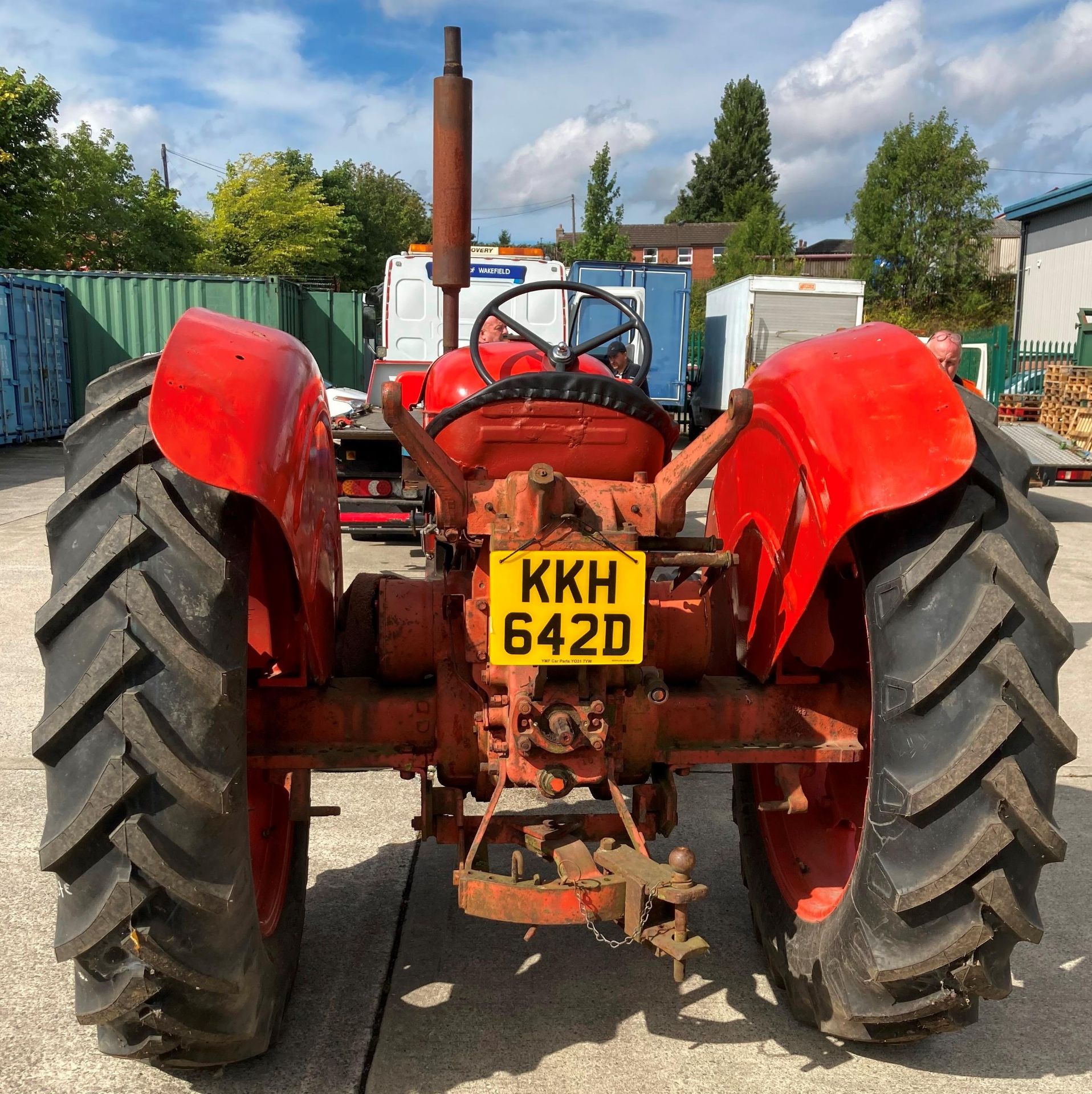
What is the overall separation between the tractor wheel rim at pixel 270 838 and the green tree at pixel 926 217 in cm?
4191

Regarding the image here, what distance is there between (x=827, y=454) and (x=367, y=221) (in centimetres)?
5018

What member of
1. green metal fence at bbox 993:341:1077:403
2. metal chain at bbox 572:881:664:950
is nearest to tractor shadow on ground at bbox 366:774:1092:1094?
metal chain at bbox 572:881:664:950

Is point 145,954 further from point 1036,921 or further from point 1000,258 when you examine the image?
point 1000,258

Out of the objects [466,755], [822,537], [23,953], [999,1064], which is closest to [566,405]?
[822,537]

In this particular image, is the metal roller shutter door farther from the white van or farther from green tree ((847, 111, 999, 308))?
green tree ((847, 111, 999, 308))

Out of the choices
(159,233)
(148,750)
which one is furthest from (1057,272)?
(148,750)

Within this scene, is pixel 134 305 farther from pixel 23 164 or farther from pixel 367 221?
pixel 367 221

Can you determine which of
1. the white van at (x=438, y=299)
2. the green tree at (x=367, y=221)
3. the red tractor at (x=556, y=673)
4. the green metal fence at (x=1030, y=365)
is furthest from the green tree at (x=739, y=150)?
the red tractor at (x=556, y=673)

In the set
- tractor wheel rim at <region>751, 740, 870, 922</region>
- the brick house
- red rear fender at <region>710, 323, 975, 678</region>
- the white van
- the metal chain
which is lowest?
tractor wheel rim at <region>751, 740, 870, 922</region>

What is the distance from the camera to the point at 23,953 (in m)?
2.83

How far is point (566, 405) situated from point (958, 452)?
3.12ft

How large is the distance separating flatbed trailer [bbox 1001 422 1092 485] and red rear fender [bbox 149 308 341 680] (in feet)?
31.5

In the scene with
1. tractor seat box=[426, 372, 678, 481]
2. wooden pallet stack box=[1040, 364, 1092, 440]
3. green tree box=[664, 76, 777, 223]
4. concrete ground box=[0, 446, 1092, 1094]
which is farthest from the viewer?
green tree box=[664, 76, 777, 223]

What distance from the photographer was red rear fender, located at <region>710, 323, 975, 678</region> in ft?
6.94
